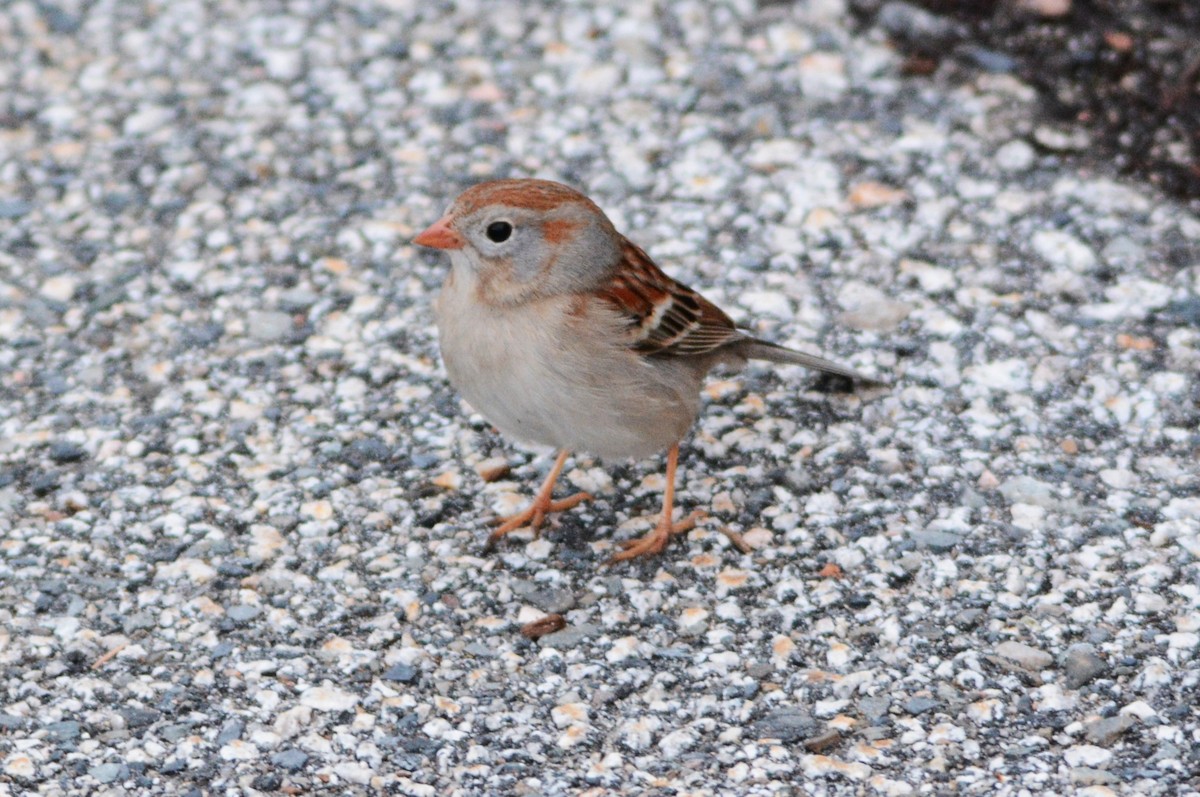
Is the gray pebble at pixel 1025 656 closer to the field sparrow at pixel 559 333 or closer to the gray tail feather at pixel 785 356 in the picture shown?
the field sparrow at pixel 559 333

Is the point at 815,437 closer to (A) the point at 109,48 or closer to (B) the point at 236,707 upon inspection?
(B) the point at 236,707

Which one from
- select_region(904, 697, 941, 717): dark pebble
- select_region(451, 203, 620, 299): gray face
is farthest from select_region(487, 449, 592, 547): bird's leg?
select_region(904, 697, 941, 717): dark pebble

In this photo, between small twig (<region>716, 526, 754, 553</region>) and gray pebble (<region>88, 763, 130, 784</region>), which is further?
small twig (<region>716, 526, 754, 553</region>)

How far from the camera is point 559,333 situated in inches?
180

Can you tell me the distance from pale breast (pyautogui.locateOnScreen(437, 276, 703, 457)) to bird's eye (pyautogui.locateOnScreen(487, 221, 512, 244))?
17 cm

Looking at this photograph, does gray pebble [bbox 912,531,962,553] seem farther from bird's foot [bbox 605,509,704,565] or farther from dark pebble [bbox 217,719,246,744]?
dark pebble [bbox 217,719,246,744]

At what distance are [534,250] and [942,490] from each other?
1.54 m

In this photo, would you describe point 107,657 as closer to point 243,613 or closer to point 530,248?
point 243,613

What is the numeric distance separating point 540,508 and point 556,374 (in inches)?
23.0

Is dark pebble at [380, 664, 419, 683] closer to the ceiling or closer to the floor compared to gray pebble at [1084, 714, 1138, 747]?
closer to the floor

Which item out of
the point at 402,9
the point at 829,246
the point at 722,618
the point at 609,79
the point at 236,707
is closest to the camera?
the point at 236,707

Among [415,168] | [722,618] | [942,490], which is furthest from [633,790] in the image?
[415,168]

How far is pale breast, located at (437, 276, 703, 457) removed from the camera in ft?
14.8

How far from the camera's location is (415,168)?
21.2 ft
